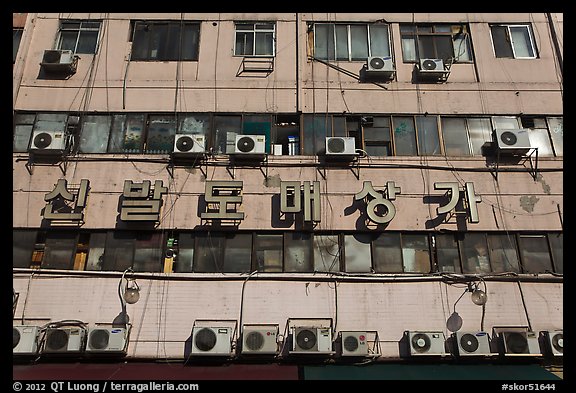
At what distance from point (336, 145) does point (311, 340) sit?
528cm

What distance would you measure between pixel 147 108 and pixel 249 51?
3.66 m

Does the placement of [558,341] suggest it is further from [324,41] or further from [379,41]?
[324,41]

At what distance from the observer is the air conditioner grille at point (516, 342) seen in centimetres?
1117

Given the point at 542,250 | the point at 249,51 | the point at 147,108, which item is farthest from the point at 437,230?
the point at 147,108

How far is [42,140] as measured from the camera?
511 inches

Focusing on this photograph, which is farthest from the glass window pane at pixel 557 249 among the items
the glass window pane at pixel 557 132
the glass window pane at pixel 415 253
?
the glass window pane at pixel 415 253

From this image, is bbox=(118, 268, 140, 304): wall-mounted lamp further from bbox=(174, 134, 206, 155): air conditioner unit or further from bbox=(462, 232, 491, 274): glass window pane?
bbox=(462, 232, 491, 274): glass window pane

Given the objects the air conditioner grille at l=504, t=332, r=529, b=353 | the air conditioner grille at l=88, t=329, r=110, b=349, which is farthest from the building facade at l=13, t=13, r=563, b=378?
the air conditioner grille at l=88, t=329, r=110, b=349

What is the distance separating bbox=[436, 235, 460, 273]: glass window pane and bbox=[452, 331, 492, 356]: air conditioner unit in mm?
1752

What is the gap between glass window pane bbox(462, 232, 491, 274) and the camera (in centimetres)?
1241

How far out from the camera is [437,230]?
1266 centimetres

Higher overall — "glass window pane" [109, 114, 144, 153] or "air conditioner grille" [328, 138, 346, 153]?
"glass window pane" [109, 114, 144, 153]

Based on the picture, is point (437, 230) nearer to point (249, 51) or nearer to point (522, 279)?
point (522, 279)

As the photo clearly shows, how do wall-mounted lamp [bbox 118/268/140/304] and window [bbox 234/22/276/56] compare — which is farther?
window [bbox 234/22/276/56]
